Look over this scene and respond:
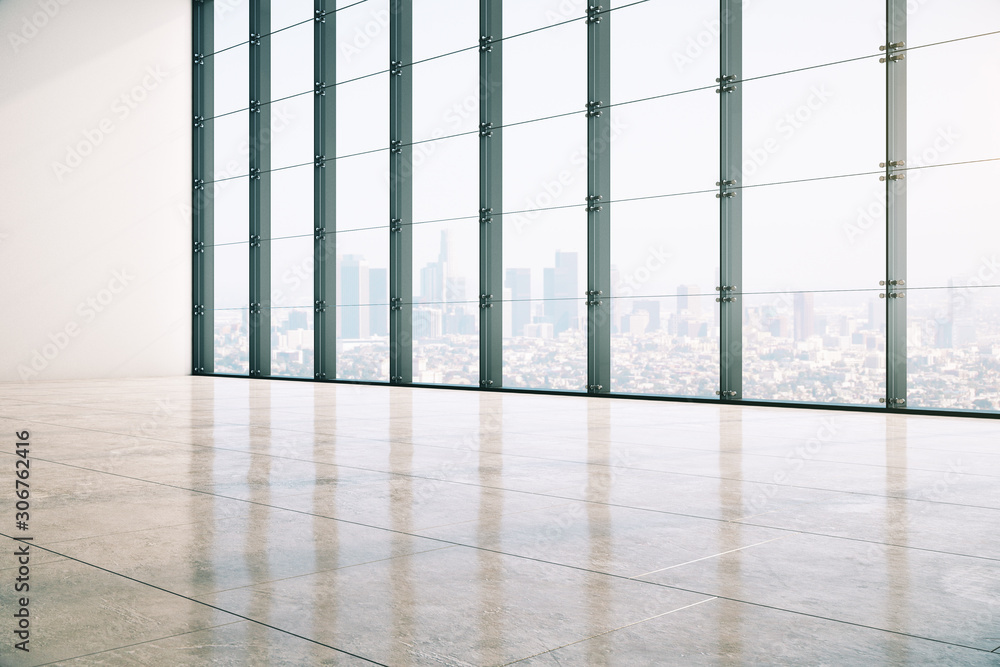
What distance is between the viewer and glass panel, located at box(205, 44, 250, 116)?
2028 centimetres

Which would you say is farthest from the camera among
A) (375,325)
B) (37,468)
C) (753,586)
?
(375,325)

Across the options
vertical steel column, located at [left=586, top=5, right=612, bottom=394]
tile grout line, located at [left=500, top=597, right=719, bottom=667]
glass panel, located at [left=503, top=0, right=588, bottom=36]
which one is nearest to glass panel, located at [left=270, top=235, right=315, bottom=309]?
glass panel, located at [left=503, top=0, right=588, bottom=36]

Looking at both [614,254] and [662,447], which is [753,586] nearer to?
[662,447]

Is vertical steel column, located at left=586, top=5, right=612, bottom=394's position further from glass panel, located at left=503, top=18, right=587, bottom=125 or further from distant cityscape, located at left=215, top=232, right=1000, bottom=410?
glass panel, located at left=503, top=18, right=587, bottom=125

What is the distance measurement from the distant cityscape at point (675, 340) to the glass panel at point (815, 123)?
5.38 feet

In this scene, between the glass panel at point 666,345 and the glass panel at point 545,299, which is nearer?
the glass panel at point 666,345

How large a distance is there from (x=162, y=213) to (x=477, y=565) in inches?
740

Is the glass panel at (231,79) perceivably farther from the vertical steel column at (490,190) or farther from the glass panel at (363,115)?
the vertical steel column at (490,190)

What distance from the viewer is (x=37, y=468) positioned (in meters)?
6.08

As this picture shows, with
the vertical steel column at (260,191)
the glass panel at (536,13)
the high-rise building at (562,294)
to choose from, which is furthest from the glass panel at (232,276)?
the high-rise building at (562,294)

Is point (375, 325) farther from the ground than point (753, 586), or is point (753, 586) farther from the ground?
point (375, 325)

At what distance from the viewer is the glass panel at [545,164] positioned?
14.7 metres

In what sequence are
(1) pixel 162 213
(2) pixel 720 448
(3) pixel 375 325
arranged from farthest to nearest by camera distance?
(1) pixel 162 213 → (3) pixel 375 325 → (2) pixel 720 448

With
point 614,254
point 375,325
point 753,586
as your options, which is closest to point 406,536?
point 753,586
